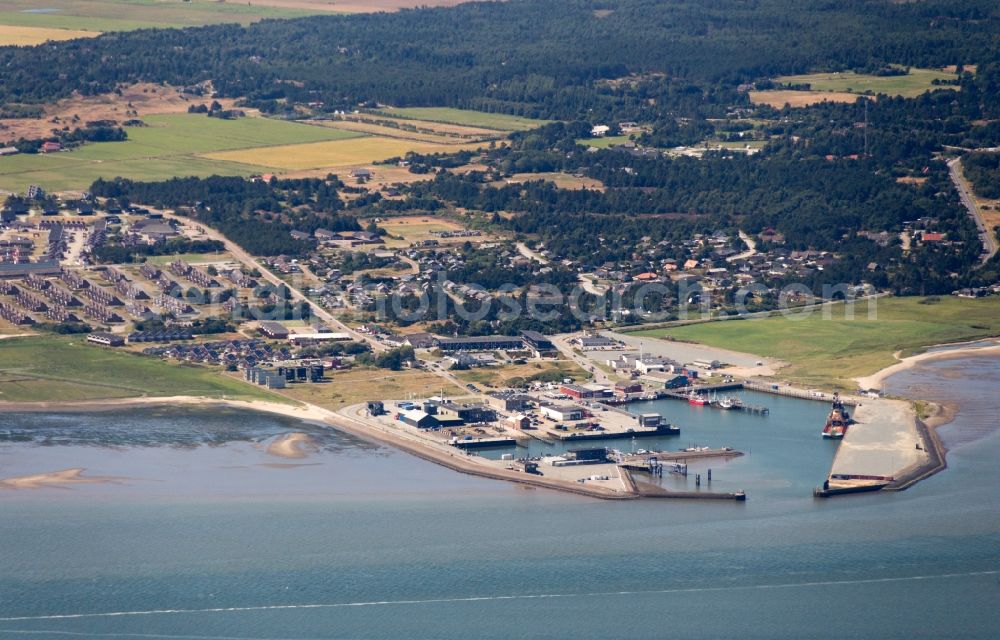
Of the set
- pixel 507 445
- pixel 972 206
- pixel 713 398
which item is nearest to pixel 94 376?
pixel 507 445

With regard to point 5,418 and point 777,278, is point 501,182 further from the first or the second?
point 5,418

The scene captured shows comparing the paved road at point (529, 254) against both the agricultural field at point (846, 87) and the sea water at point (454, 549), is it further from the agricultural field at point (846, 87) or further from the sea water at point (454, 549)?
the agricultural field at point (846, 87)

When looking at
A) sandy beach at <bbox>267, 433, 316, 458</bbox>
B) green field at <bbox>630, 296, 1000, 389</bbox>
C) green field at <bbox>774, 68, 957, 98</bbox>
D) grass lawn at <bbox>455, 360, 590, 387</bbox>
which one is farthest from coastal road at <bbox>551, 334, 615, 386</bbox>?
green field at <bbox>774, 68, 957, 98</bbox>

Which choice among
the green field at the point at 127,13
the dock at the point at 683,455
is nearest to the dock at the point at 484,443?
the dock at the point at 683,455

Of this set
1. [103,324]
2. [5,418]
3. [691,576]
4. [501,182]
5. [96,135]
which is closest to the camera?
[691,576]

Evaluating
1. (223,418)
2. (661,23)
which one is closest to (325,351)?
(223,418)
